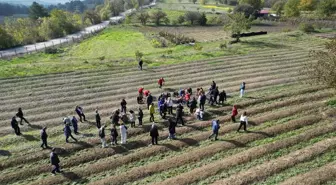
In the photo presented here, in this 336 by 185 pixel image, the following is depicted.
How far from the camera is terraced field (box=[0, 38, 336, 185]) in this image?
20078mm

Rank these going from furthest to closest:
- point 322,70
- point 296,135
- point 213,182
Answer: point 322,70, point 296,135, point 213,182

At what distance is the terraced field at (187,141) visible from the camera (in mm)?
20078

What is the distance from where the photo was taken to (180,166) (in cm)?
2111

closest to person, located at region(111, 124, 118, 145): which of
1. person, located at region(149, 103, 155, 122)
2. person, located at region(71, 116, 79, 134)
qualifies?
person, located at region(71, 116, 79, 134)

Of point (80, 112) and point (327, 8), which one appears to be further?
point (327, 8)

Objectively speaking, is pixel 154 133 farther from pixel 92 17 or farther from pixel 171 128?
pixel 92 17

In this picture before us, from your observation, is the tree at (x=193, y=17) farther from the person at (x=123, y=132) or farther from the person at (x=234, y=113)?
the person at (x=123, y=132)

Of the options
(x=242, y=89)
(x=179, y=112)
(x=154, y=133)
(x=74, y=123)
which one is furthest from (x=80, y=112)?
(x=242, y=89)

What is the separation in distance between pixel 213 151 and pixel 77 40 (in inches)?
2791

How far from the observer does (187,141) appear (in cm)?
2402

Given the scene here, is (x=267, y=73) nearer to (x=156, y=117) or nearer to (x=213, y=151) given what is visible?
(x=156, y=117)

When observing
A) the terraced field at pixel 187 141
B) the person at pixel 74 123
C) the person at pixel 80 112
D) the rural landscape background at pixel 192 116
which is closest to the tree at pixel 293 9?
the rural landscape background at pixel 192 116

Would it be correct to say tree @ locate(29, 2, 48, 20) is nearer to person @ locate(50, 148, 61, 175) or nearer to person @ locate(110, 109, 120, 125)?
person @ locate(110, 109, 120, 125)

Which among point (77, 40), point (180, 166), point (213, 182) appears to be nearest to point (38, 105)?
point (180, 166)
